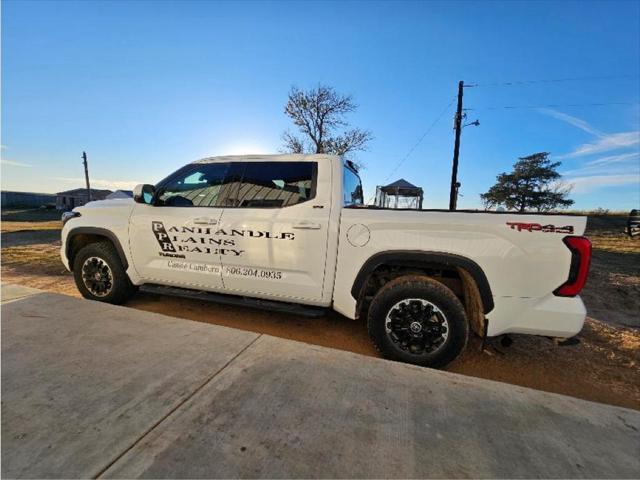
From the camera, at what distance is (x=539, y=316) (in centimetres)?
262

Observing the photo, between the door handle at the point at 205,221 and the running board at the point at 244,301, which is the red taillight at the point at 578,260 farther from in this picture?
the door handle at the point at 205,221

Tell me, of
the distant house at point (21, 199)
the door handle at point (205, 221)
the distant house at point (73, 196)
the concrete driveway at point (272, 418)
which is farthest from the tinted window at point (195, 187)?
the distant house at point (21, 199)

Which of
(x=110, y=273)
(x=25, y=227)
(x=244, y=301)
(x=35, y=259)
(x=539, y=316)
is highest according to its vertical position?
(x=539, y=316)

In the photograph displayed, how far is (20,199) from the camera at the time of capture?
65.1 m

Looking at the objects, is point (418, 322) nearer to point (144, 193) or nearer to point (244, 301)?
point (244, 301)

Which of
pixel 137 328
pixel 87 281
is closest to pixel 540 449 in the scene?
pixel 137 328

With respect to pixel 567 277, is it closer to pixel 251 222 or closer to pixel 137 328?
pixel 251 222

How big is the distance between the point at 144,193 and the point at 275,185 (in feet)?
5.65

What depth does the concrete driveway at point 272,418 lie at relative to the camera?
1681 millimetres

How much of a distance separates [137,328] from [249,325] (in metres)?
1.20

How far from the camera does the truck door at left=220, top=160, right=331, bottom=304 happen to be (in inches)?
127

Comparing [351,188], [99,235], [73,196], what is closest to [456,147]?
[351,188]

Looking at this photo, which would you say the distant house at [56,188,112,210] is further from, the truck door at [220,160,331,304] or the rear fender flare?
the rear fender flare

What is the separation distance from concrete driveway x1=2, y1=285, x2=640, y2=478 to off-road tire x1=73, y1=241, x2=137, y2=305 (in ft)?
4.18
